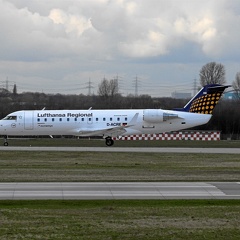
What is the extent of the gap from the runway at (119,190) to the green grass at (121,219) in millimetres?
967

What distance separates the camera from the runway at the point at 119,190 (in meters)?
15.6

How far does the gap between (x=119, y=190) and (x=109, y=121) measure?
2764 centimetres

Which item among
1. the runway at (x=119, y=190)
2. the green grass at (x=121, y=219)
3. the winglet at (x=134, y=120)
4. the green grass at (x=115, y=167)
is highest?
the winglet at (x=134, y=120)

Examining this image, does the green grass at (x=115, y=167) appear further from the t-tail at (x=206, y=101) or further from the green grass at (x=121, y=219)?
the t-tail at (x=206, y=101)

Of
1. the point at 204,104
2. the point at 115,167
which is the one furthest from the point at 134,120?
the point at 115,167

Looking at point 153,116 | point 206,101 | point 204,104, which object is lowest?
point 153,116

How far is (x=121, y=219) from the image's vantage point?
38.8 feet

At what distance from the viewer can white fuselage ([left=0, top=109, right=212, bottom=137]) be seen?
44.3 metres

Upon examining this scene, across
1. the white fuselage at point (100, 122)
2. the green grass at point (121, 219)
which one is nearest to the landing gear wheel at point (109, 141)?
the white fuselage at point (100, 122)

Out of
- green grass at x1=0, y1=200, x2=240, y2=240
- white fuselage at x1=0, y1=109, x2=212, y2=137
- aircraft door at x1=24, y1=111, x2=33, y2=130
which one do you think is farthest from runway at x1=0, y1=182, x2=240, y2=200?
aircraft door at x1=24, y1=111, x2=33, y2=130

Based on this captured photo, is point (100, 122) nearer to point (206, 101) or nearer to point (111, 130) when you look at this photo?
point (111, 130)

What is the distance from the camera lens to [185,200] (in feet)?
48.9

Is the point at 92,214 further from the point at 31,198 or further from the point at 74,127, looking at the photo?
the point at 74,127

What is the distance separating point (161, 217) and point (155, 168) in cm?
1305
